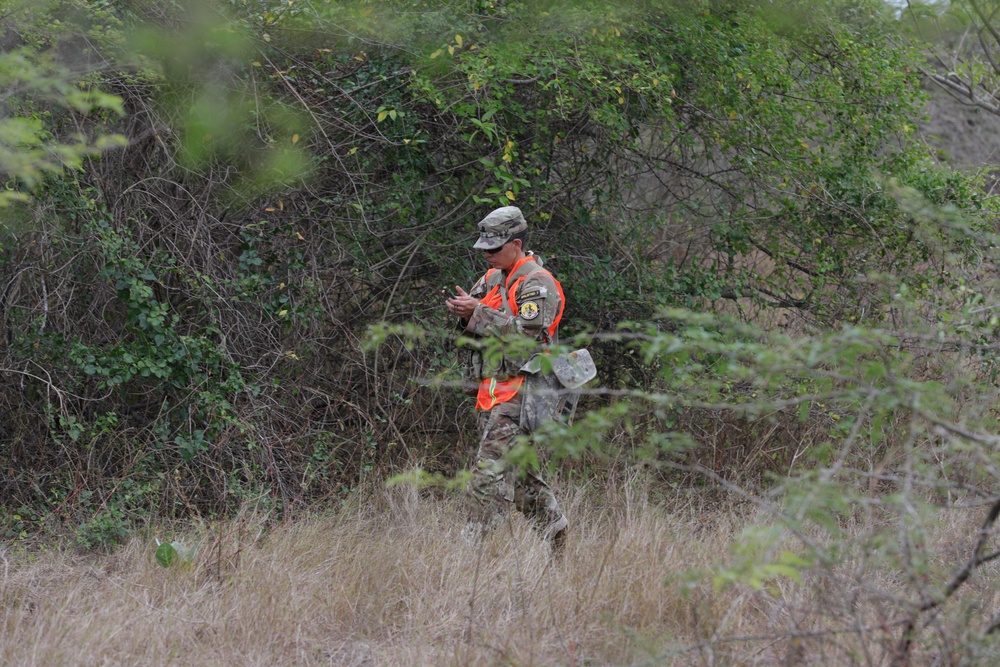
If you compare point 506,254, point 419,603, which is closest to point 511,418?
point 506,254

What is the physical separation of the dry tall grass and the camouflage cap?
140 centimetres

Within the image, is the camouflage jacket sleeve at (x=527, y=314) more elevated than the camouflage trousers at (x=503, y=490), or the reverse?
the camouflage jacket sleeve at (x=527, y=314)

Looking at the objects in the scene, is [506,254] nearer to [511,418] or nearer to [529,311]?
[529,311]

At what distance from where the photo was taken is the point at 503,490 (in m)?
5.02

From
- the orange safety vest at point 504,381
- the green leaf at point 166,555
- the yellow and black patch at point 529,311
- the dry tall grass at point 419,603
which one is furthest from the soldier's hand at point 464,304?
the green leaf at point 166,555

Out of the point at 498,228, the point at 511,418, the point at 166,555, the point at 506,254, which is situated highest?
the point at 498,228

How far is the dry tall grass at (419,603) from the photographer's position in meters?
3.81

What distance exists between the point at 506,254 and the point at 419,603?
→ 5.74 feet

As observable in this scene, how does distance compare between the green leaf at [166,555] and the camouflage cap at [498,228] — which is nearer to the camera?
the green leaf at [166,555]

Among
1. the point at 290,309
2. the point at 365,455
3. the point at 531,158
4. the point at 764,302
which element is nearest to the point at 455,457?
the point at 365,455

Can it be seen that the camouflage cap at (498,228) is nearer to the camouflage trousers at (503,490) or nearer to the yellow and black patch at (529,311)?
the yellow and black patch at (529,311)

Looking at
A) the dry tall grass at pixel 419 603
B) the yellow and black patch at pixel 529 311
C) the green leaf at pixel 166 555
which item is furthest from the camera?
the yellow and black patch at pixel 529 311

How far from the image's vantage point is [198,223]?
604 centimetres

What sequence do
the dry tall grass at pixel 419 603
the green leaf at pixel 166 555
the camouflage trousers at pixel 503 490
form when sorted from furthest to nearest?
the camouflage trousers at pixel 503 490, the green leaf at pixel 166 555, the dry tall grass at pixel 419 603
